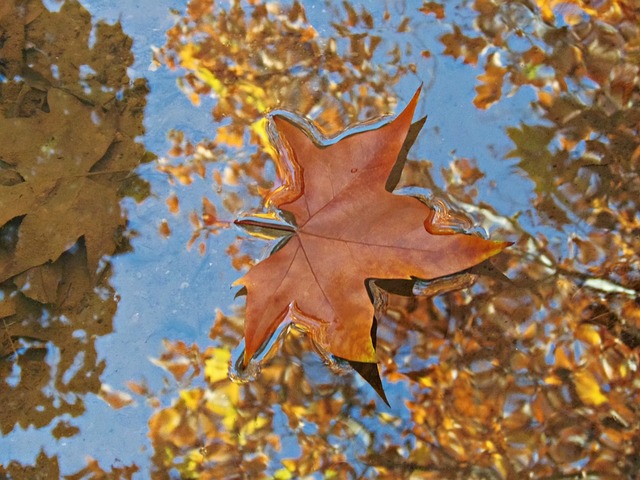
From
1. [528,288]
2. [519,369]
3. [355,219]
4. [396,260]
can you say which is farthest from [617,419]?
[355,219]

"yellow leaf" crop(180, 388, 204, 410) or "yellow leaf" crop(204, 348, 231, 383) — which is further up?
"yellow leaf" crop(204, 348, 231, 383)

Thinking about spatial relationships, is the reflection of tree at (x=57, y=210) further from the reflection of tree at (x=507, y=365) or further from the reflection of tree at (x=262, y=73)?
the reflection of tree at (x=507, y=365)

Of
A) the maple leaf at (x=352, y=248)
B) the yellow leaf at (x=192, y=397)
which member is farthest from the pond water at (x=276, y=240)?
the maple leaf at (x=352, y=248)

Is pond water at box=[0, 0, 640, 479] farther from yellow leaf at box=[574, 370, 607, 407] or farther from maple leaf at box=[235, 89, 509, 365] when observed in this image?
maple leaf at box=[235, 89, 509, 365]

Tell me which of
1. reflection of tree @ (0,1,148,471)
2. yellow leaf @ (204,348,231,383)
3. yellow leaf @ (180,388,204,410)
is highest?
reflection of tree @ (0,1,148,471)

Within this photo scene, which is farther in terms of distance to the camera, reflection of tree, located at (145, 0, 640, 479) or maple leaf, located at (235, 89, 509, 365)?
Answer: reflection of tree, located at (145, 0, 640, 479)

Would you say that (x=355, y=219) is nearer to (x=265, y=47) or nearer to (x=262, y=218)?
(x=262, y=218)

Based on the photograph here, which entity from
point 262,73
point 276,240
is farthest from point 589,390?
point 262,73

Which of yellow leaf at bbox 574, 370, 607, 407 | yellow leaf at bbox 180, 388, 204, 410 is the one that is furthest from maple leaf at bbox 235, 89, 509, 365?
yellow leaf at bbox 574, 370, 607, 407

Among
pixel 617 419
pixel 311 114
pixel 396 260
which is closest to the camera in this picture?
pixel 396 260
